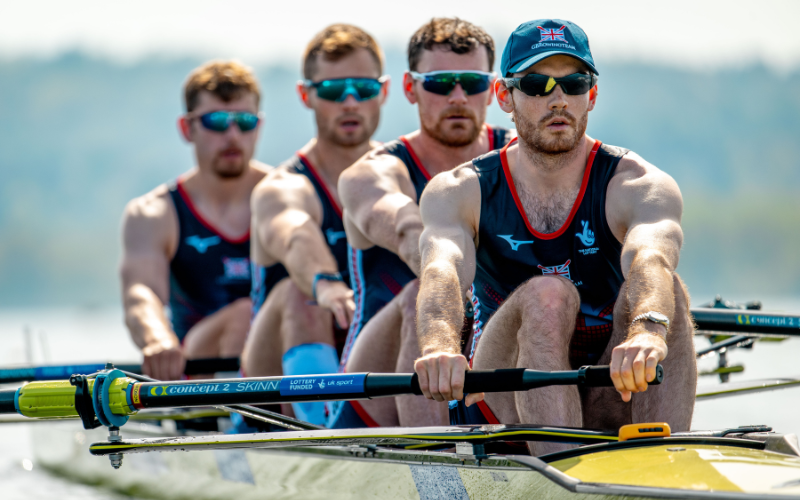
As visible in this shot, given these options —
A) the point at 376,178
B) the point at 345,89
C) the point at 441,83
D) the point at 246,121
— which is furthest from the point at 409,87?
the point at 246,121

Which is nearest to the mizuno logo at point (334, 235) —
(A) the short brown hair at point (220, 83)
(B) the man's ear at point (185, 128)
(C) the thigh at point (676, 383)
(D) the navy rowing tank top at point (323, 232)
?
(D) the navy rowing tank top at point (323, 232)

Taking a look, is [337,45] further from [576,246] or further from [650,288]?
[650,288]

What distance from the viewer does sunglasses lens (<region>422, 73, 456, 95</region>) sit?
4812 millimetres

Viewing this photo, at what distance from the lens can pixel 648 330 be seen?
9.59 ft

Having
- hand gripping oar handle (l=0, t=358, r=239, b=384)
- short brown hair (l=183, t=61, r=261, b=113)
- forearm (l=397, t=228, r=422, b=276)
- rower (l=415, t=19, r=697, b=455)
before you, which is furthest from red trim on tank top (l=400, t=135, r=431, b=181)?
short brown hair (l=183, t=61, r=261, b=113)

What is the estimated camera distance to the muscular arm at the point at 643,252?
2789mm

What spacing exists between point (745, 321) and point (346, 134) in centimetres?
263

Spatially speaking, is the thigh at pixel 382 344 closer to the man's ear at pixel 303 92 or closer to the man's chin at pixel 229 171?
the man's ear at pixel 303 92

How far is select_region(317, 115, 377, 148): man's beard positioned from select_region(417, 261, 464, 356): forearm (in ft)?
8.39

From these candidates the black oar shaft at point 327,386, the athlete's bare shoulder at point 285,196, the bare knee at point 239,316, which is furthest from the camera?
the bare knee at point 239,316

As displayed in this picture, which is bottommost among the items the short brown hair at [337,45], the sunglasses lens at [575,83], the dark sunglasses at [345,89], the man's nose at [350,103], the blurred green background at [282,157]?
the sunglasses lens at [575,83]

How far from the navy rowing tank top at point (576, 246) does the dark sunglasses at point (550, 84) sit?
12.8 inches

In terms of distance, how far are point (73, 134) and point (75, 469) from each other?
120m

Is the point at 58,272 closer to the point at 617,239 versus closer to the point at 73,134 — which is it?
the point at 73,134
